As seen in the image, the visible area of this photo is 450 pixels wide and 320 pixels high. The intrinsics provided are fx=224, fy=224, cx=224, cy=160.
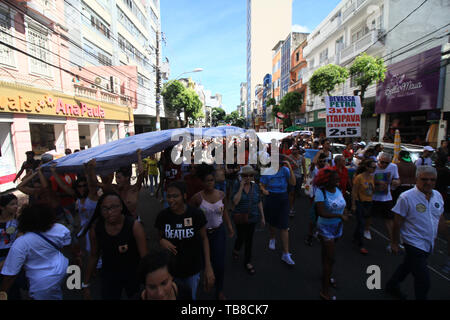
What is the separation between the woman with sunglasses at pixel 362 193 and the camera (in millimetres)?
4105

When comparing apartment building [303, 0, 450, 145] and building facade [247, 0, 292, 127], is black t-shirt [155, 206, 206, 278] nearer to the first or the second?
apartment building [303, 0, 450, 145]

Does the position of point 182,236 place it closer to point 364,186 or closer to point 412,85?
point 364,186

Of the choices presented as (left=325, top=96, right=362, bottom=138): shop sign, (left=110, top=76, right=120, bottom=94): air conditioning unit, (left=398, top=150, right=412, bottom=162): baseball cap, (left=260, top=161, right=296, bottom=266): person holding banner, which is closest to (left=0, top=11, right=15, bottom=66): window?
(left=110, top=76, right=120, bottom=94): air conditioning unit

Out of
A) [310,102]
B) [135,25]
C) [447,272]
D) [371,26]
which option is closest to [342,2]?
[371,26]

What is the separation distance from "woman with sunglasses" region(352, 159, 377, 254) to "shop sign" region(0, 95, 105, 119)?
12.3m

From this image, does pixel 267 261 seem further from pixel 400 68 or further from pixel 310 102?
pixel 310 102

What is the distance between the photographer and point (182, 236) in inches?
88.2

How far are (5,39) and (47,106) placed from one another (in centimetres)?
295

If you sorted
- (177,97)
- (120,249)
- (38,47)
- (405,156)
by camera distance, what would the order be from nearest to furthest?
(120,249)
(405,156)
(38,47)
(177,97)

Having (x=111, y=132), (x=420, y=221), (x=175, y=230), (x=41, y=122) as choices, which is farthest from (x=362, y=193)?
(x=111, y=132)

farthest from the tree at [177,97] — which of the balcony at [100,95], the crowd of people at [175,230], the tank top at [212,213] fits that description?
the tank top at [212,213]

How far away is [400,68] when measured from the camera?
1390cm

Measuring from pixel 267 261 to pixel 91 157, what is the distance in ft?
10.7
